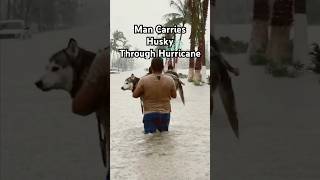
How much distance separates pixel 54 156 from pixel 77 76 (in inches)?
24.9

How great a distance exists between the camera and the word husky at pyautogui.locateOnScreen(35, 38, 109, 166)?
365cm

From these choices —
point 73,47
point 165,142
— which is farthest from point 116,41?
point 165,142

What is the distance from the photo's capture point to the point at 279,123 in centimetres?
369

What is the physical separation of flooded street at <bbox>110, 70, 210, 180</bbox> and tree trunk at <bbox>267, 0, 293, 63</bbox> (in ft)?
2.07

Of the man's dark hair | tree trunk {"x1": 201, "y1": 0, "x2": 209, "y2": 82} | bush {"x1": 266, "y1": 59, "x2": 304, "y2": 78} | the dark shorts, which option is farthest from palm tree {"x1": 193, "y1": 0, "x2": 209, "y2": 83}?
bush {"x1": 266, "y1": 59, "x2": 304, "y2": 78}

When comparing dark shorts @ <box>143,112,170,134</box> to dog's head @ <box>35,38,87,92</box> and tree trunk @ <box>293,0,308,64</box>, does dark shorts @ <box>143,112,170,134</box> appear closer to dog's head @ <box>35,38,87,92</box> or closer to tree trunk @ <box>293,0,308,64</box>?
dog's head @ <box>35,38,87,92</box>

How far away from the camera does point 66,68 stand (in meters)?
3.70

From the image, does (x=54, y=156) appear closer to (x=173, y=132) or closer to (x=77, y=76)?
(x=77, y=76)

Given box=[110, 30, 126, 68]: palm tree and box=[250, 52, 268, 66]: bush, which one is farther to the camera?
box=[250, 52, 268, 66]: bush

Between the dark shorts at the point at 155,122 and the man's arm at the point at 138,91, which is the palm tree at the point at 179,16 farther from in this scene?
the dark shorts at the point at 155,122

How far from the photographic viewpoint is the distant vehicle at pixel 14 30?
3.61 meters

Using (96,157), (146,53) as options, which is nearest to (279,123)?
(146,53)

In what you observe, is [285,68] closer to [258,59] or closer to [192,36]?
[258,59]

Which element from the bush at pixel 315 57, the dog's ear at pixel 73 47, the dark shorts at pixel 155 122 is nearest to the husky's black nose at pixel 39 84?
the dog's ear at pixel 73 47
